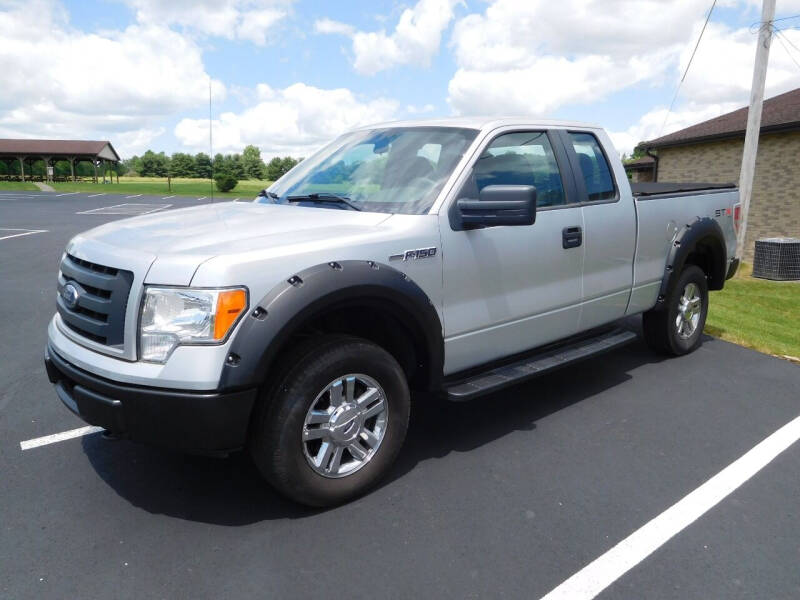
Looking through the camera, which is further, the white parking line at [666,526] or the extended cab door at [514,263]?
the extended cab door at [514,263]

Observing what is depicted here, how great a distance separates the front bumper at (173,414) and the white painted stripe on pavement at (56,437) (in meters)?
1.23

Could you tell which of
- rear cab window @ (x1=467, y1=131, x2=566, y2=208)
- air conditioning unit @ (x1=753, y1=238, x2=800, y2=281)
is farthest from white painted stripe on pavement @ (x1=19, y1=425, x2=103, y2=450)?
air conditioning unit @ (x1=753, y1=238, x2=800, y2=281)

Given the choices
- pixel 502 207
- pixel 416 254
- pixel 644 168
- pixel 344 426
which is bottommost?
pixel 344 426

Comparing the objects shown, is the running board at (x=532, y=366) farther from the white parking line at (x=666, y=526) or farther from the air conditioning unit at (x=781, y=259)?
the air conditioning unit at (x=781, y=259)

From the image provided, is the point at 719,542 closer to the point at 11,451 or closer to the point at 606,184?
the point at 606,184

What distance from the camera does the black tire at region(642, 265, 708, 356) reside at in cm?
554

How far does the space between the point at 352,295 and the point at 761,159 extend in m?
15.7

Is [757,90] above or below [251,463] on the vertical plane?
above

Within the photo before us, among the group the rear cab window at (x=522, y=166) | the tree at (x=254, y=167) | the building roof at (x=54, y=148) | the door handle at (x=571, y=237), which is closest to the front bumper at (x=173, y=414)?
the rear cab window at (x=522, y=166)

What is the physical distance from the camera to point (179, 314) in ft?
9.04

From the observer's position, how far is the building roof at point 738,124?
14.7m

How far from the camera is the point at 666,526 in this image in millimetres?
3123

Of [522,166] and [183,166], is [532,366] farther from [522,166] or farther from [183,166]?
[183,166]

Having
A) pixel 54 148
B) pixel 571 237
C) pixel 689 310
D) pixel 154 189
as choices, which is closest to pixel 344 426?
pixel 571 237
